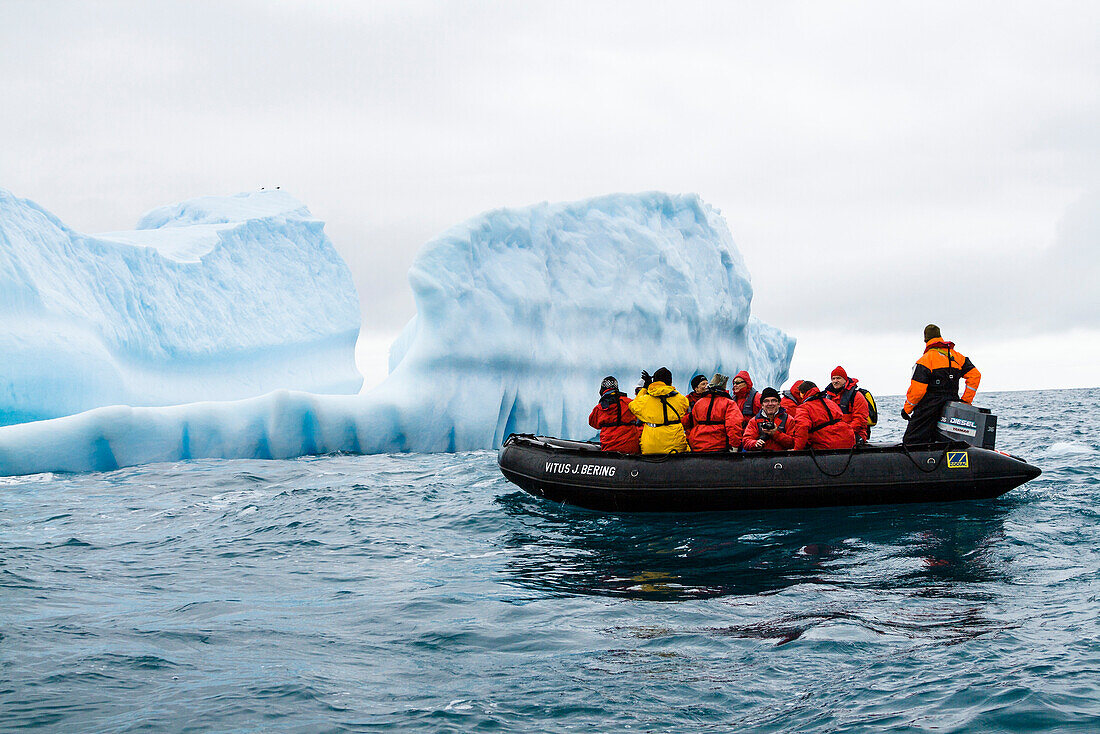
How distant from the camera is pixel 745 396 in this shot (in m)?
9.70

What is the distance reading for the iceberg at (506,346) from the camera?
45.0 ft

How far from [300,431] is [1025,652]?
12.3 metres

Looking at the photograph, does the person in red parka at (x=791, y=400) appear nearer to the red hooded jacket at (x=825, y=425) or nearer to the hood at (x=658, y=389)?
the red hooded jacket at (x=825, y=425)

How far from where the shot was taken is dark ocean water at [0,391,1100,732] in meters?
3.87

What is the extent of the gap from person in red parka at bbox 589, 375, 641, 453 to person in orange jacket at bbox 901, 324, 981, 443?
9.01 feet

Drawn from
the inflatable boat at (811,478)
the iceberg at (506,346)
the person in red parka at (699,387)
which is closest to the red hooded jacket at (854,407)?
the inflatable boat at (811,478)

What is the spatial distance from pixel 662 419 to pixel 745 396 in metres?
1.35

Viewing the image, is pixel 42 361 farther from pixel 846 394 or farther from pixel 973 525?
pixel 973 525

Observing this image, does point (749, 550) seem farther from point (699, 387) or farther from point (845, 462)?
point (699, 387)

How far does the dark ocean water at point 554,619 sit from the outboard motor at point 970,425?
0.64 m

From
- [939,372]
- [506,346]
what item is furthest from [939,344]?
[506,346]

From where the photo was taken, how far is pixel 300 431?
14.8 meters

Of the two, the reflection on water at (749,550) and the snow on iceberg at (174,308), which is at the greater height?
the snow on iceberg at (174,308)

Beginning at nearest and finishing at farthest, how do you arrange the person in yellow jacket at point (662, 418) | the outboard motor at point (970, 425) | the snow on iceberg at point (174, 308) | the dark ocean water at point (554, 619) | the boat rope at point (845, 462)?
the dark ocean water at point (554, 619) < the boat rope at point (845, 462) < the outboard motor at point (970, 425) < the person in yellow jacket at point (662, 418) < the snow on iceberg at point (174, 308)
